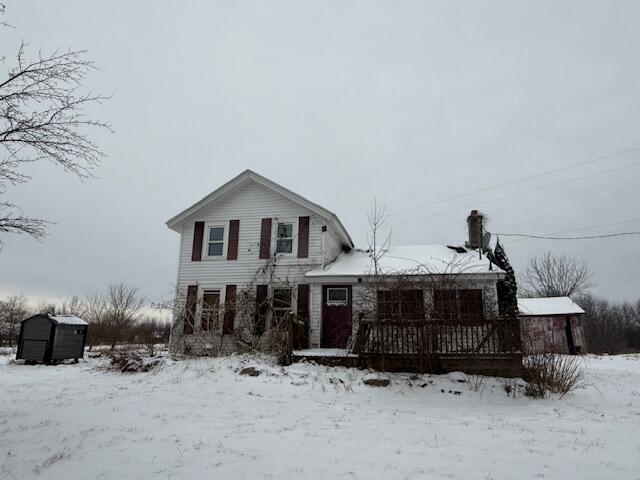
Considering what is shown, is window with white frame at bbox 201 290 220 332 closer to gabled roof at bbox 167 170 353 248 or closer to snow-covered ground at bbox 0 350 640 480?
gabled roof at bbox 167 170 353 248

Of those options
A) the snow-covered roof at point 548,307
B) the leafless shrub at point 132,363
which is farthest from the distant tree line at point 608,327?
the leafless shrub at point 132,363

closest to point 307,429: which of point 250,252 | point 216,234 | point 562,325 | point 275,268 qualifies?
point 275,268

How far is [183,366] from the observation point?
12273 mm

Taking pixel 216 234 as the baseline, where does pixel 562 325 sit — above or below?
below

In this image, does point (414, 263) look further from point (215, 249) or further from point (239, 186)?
point (215, 249)

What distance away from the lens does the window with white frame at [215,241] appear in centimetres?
1806

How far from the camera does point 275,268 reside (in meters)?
17.0

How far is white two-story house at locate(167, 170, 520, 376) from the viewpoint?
1577cm

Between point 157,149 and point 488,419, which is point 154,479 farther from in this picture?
point 157,149

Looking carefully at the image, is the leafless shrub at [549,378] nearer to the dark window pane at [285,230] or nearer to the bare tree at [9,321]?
the dark window pane at [285,230]

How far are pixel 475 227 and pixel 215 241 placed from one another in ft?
36.8

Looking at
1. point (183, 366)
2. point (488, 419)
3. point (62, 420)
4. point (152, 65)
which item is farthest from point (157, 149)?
point (488, 419)

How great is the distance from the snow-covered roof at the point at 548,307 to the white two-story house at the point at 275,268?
10.5 metres

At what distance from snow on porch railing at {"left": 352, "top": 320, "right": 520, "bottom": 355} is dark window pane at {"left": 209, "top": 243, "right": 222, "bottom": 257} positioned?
343 inches
